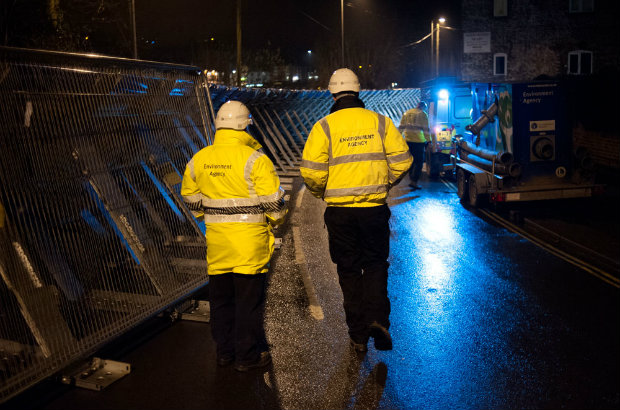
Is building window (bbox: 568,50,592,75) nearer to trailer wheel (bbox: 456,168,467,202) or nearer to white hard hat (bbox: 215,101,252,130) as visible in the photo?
trailer wheel (bbox: 456,168,467,202)

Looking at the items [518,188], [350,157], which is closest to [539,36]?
[518,188]

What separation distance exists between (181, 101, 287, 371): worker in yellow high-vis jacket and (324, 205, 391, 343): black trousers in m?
0.64

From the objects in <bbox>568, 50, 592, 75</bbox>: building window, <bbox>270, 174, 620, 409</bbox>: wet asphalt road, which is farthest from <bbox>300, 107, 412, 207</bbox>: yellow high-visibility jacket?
<bbox>568, 50, 592, 75</bbox>: building window

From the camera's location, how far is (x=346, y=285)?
17.7 feet

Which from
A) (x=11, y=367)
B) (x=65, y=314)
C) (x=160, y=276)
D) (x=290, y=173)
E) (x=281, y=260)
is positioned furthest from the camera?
(x=290, y=173)

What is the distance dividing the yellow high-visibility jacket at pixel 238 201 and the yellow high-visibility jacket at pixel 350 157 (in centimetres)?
52

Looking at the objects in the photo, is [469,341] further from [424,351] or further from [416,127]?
[416,127]

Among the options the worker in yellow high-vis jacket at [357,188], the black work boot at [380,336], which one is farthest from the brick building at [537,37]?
the black work boot at [380,336]

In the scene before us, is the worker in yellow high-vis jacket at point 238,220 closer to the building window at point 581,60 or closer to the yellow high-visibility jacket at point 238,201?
the yellow high-visibility jacket at point 238,201

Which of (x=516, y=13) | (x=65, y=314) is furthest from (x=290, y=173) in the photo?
(x=516, y=13)

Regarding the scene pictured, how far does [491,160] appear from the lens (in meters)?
12.5

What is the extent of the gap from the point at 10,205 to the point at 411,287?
4.55 m

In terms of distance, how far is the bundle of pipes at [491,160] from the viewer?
1183 cm

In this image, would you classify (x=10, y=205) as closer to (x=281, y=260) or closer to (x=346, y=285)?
(x=346, y=285)
